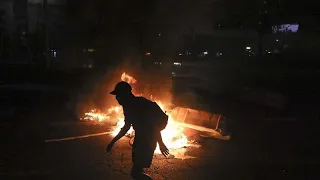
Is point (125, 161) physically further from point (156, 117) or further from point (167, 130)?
point (156, 117)

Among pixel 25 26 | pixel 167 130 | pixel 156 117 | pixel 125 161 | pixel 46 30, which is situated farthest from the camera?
pixel 25 26

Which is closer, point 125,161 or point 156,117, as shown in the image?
point 156,117

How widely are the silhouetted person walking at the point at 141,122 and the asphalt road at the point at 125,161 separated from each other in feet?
5.67

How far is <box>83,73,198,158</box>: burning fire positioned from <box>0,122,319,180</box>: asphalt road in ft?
0.88

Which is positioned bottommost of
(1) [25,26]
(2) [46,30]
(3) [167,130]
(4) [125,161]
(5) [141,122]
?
(4) [125,161]

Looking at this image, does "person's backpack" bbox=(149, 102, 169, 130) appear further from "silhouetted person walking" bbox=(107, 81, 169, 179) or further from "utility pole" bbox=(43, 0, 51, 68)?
"utility pole" bbox=(43, 0, 51, 68)

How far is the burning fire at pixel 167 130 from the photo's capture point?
827cm

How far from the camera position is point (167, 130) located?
8.92 meters

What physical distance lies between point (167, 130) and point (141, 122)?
4.55 m

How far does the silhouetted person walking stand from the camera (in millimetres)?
4359

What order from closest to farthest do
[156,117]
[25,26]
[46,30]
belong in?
[156,117] → [46,30] → [25,26]

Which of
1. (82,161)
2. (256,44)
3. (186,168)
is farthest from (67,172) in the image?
(256,44)

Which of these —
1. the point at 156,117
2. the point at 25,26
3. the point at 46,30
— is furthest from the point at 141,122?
the point at 25,26

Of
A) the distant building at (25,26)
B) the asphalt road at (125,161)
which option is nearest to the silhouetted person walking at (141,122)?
the asphalt road at (125,161)
